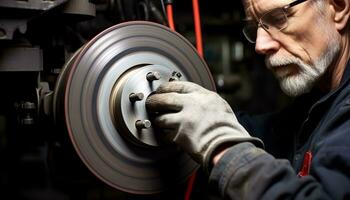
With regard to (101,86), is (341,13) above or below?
above

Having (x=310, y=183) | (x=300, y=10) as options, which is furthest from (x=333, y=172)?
(x=300, y=10)

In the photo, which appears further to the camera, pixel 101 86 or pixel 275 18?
pixel 275 18

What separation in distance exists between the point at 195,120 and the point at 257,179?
165 mm

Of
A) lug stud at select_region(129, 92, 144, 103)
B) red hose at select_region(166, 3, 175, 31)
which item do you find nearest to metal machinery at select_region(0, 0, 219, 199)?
lug stud at select_region(129, 92, 144, 103)

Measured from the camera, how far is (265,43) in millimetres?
1049

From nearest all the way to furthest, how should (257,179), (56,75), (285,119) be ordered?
(257,179)
(56,75)
(285,119)

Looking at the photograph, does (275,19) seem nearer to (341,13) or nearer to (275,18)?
(275,18)

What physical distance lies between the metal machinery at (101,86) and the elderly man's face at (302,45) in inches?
7.6

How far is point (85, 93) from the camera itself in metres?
0.85

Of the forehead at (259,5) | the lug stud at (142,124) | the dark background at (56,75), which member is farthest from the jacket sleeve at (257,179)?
the forehead at (259,5)

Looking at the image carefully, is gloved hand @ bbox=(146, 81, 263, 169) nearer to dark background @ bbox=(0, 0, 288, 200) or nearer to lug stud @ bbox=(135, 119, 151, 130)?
lug stud @ bbox=(135, 119, 151, 130)

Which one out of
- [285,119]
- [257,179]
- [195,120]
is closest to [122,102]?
[195,120]

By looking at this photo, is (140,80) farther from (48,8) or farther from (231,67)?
(231,67)

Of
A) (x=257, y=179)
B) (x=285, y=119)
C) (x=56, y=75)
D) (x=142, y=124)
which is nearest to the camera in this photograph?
(x=257, y=179)
